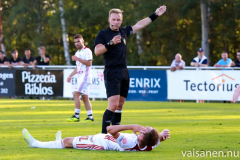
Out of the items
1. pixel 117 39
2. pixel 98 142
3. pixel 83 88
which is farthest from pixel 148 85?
pixel 98 142

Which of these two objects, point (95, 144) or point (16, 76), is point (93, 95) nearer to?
point (16, 76)

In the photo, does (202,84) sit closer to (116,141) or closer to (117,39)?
(117,39)

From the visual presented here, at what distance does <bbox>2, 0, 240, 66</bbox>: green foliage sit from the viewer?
4022 cm

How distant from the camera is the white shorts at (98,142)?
24.4ft

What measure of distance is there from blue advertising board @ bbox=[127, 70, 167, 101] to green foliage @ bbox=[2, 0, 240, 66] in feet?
47.2

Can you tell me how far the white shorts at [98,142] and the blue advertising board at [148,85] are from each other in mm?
14307

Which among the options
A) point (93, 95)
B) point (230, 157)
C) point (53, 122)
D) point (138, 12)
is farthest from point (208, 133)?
point (138, 12)

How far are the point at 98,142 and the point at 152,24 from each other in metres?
33.9

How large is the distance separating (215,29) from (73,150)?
35.3m

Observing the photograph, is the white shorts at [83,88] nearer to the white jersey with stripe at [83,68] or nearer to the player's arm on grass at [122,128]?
the white jersey with stripe at [83,68]

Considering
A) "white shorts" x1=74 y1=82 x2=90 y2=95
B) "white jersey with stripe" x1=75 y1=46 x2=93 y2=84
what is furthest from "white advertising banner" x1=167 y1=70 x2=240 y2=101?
"white shorts" x1=74 y1=82 x2=90 y2=95

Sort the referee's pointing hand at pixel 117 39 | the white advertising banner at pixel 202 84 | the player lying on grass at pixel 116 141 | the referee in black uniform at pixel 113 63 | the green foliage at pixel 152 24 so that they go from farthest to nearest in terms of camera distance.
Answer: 1. the green foliage at pixel 152 24
2. the white advertising banner at pixel 202 84
3. the referee in black uniform at pixel 113 63
4. the referee's pointing hand at pixel 117 39
5. the player lying on grass at pixel 116 141

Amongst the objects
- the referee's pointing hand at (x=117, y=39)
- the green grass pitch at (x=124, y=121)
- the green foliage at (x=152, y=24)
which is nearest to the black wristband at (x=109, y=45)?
the referee's pointing hand at (x=117, y=39)

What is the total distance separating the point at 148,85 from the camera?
21969 mm
